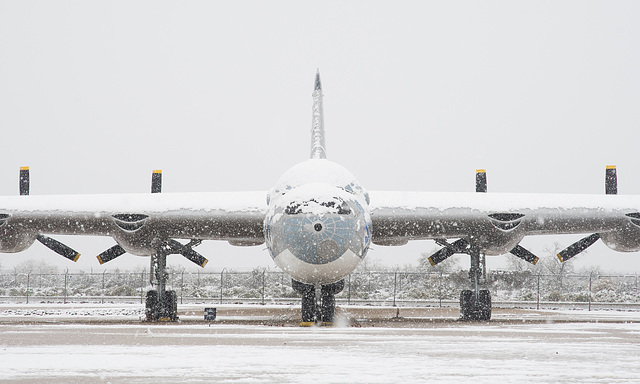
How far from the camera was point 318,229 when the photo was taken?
50.1ft

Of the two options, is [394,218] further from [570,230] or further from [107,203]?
[107,203]

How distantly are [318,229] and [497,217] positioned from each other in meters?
6.93

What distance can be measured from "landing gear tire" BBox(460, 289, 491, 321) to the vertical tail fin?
6.35 metres

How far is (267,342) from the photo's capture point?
37.8 feet

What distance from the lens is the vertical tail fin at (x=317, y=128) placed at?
21188 millimetres

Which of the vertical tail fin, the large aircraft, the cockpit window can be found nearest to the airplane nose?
the cockpit window

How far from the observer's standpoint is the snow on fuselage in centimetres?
1536

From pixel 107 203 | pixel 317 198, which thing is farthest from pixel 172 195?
pixel 317 198

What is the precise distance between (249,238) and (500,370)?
14.1m

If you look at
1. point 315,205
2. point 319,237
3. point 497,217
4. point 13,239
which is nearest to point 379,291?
point 497,217

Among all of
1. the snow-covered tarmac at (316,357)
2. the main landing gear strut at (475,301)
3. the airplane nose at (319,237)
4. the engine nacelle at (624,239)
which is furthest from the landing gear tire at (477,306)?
the airplane nose at (319,237)

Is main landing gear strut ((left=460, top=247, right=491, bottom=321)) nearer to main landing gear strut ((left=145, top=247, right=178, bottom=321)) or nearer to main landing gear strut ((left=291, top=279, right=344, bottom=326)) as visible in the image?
main landing gear strut ((left=291, top=279, right=344, bottom=326))

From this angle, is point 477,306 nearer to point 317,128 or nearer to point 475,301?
point 475,301

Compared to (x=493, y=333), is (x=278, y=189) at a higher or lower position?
higher
